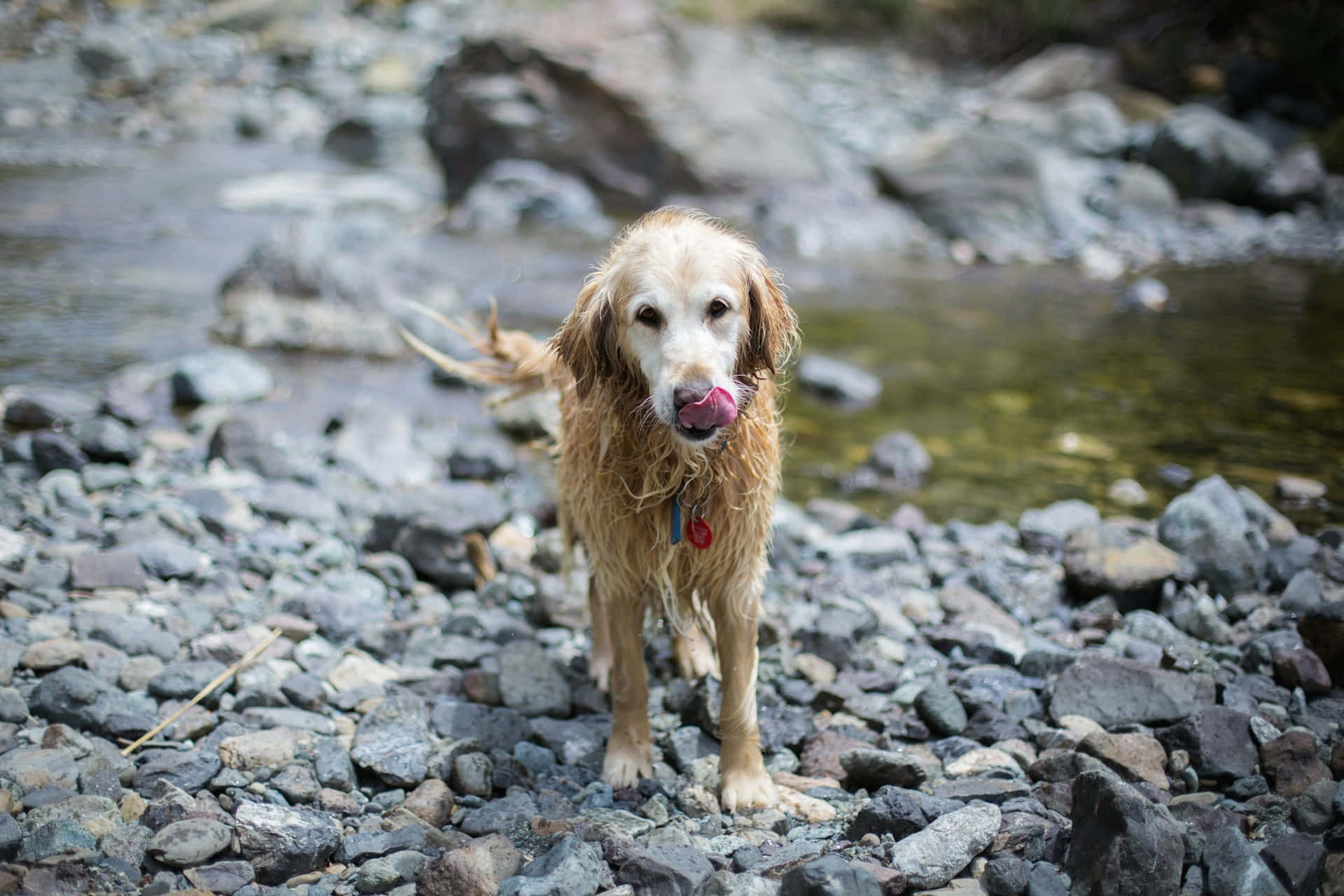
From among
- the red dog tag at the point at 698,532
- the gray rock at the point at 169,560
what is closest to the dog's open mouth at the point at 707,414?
the red dog tag at the point at 698,532

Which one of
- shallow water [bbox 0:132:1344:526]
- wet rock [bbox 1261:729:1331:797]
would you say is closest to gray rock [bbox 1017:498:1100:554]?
shallow water [bbox 0:132:1344:526]

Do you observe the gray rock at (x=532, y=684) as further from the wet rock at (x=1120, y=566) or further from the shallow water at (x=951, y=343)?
the shallow water at (x=951, y=343)

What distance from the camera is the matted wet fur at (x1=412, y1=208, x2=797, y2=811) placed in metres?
3.00

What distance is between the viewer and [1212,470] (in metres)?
6.42

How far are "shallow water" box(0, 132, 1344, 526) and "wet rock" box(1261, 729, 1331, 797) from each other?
2755mm

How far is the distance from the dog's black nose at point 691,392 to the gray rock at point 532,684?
158 cm

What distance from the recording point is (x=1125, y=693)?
3602 mm

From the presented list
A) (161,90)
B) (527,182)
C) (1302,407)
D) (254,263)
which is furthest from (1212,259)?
(161,90)

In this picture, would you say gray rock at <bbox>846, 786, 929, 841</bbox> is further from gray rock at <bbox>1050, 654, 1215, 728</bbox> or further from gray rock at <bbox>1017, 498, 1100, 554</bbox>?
gray rock at <bbox>1017, 498, 1100, 554</bbox>

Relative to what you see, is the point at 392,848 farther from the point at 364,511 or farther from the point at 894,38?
the point at 894,38

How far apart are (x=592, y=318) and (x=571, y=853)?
1.57m

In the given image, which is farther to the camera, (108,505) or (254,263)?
(254,263)

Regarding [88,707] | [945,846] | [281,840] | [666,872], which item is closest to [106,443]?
[88,707]

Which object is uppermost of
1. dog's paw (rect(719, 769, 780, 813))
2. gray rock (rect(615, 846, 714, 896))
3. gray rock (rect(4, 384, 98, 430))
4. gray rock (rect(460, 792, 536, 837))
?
gray rock (rect(615, 846, 714, 896))
